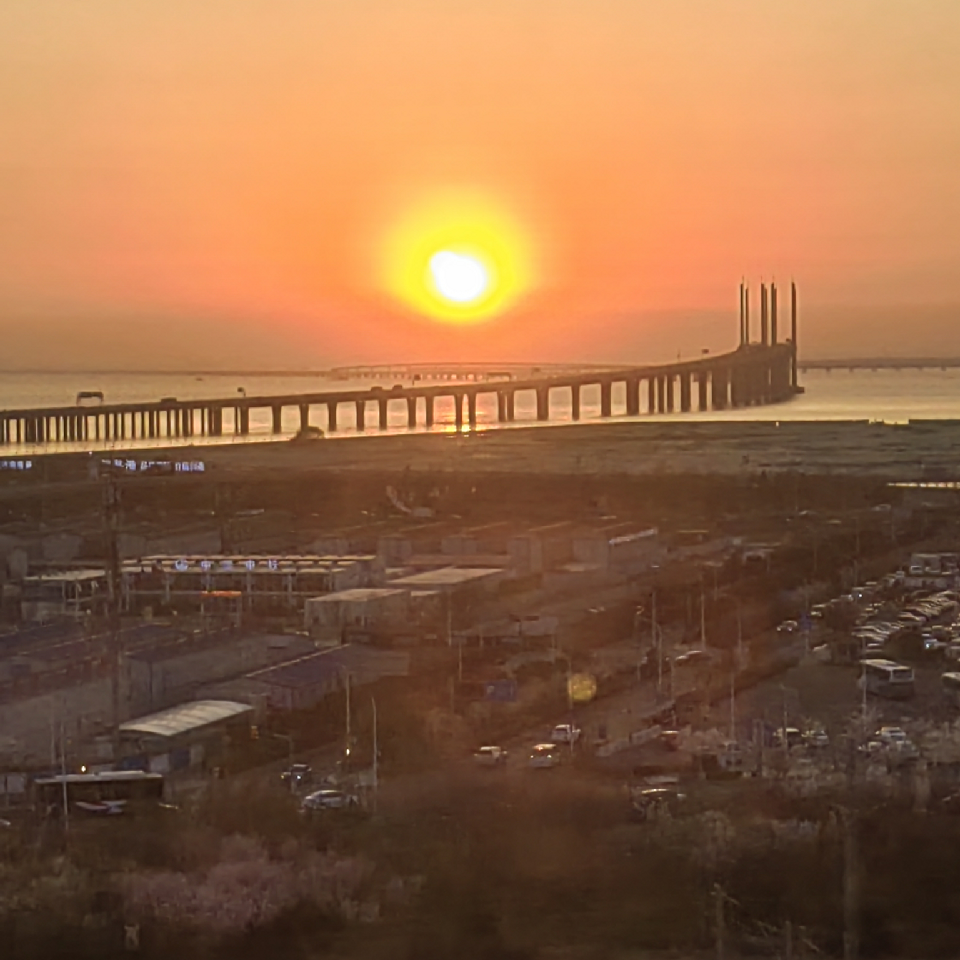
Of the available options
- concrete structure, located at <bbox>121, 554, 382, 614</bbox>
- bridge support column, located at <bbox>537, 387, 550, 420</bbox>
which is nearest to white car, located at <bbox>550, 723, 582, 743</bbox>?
concrete structure, located at <bbox>121, 554, 382, 614</bbox>

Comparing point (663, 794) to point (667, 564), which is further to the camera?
point (667, 564)

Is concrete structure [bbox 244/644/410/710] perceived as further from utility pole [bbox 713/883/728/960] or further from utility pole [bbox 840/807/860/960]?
utility pole [bbox 713/883/728/960]

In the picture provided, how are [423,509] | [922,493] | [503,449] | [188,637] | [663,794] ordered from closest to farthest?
[663,794] < [188,637] < [423,509] < [922,493] < [503,449]

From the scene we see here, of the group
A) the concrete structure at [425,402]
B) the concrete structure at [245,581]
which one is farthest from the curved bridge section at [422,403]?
the concrete structure at [245,581]

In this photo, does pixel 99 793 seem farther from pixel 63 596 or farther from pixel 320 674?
pixel 63 596

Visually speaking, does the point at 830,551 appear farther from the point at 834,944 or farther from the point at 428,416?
the point at 428,416

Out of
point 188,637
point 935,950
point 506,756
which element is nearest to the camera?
point 935,950

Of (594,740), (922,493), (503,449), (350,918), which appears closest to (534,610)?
(594,740)
